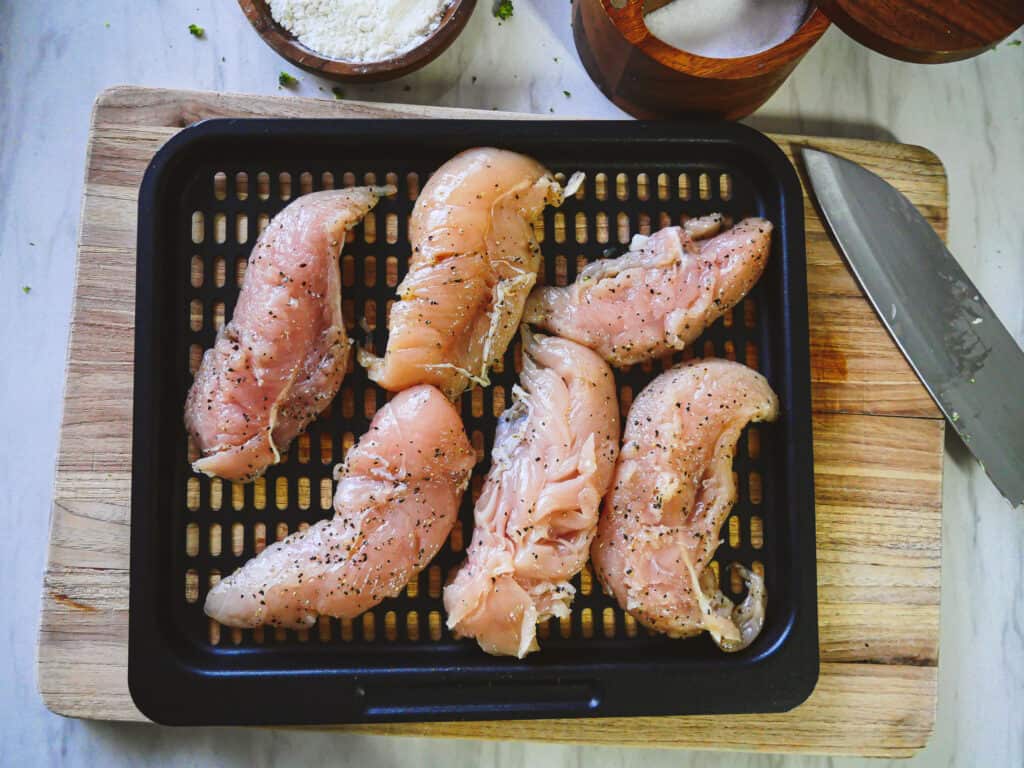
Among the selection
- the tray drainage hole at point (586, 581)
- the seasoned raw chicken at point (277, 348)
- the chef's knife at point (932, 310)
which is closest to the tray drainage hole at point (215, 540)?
the seasoned raw chicken at point (277, 348)

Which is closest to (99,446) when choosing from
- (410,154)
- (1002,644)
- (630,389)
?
(410,154)

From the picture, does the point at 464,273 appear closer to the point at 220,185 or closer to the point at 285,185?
the point at 285,185

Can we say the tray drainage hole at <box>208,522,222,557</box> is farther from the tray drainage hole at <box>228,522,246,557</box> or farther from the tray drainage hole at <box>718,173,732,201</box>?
the tray drainage hole at <box>718,173,732,201</box>

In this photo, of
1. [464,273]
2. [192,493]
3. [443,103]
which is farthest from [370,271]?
[192,493]

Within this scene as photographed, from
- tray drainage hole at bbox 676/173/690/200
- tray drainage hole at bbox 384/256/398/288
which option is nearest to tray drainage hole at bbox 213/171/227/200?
tray drainage hole at bbox 384/256/398/288

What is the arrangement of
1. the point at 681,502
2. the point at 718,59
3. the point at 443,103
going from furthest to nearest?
the point at 443,103 < the point at 681,502 < the point at 718,59

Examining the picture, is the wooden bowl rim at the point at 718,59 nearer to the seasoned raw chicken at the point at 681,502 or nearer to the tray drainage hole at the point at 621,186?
the tray drainage hole at the point at 621,186

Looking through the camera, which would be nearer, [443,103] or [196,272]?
[196,272]
